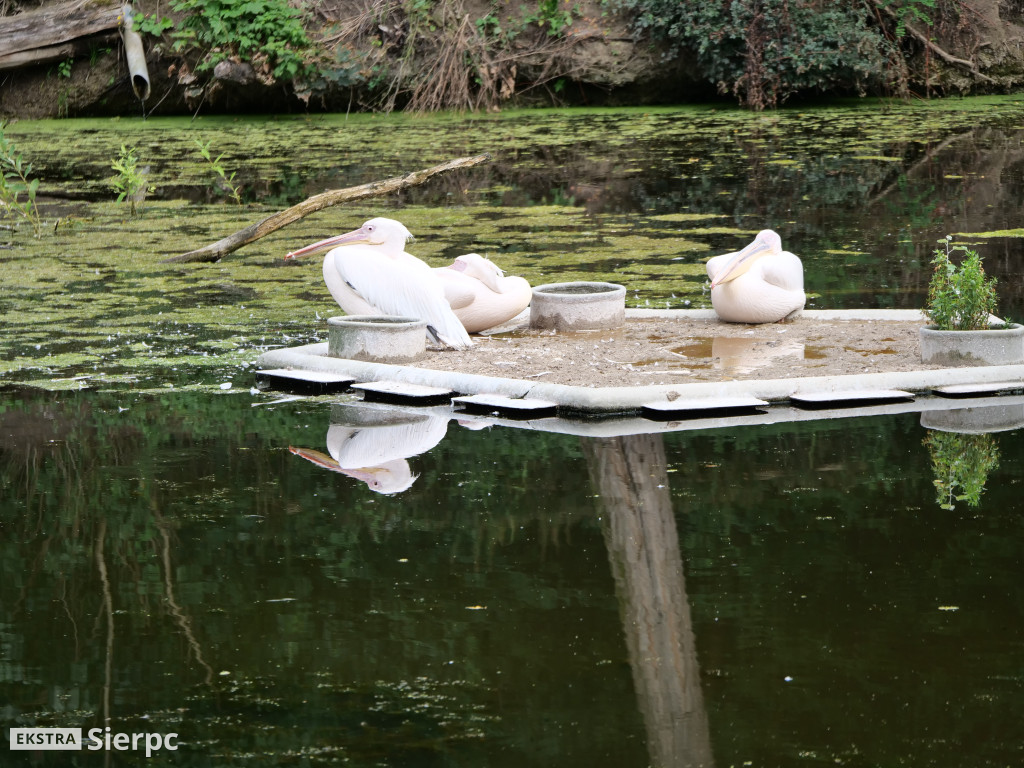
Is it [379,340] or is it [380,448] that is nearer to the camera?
[380,448]

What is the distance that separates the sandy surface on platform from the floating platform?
212mm

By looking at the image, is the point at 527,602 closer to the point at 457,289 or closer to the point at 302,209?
the point at 457,289

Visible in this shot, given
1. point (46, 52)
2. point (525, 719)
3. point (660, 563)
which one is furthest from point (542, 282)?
point (46, 52)

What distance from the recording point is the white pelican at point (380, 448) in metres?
5.13

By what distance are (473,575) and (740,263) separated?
353cm

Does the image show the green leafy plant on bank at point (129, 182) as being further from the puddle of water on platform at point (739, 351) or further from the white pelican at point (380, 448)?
the white pelican at point (380, 448)

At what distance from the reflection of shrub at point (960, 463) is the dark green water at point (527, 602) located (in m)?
0.06

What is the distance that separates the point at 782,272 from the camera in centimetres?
724

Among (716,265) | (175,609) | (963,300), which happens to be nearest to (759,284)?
(716,265)

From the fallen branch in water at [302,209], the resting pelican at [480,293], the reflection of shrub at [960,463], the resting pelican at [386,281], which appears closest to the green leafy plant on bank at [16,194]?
the fallen branch in water at [302,209]

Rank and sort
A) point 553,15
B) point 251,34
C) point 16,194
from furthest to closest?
point 553,15
point 251,34
point 16,194

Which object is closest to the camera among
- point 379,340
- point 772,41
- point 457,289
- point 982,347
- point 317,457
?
point 317,457

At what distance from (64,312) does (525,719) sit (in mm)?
5632

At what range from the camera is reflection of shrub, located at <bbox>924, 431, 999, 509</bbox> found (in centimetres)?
474
